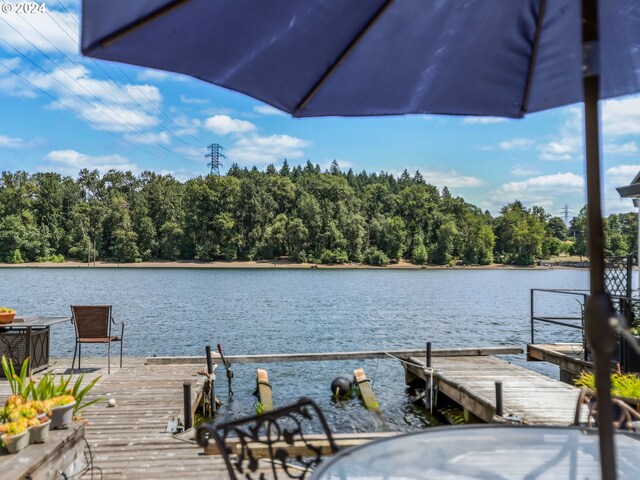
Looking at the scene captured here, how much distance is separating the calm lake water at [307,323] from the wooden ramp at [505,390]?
2.49ft

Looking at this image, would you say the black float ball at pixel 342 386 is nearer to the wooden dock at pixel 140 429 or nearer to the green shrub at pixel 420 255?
the wooden dock at pixel 140 429

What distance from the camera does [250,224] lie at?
5719 cm

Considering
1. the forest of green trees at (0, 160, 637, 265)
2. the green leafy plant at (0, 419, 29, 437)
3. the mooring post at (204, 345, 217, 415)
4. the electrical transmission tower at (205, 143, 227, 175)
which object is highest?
the electrical transmission tower at (205, 143, 227, 175)

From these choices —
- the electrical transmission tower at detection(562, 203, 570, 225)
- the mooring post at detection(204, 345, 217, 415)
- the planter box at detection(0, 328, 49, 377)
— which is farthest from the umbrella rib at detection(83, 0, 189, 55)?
the electrical transmission tower at detection(562, 203, 570, 225)

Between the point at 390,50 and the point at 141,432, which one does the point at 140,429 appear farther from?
the point at 390,50

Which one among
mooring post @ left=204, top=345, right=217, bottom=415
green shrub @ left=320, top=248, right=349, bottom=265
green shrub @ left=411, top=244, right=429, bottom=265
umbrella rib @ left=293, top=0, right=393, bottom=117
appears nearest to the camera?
umbrella rib @ left=293, top=0, right=393, bottom=117

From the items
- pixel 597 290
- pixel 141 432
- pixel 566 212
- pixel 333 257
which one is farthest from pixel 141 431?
pixel 566 212

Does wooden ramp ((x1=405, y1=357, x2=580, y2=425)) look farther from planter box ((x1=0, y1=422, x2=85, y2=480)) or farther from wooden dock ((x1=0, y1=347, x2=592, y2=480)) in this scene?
planter box ((x1=0, y1=422, x2=85, y2=480))

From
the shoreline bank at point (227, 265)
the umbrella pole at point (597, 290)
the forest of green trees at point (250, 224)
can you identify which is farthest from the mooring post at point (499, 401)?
the shoreline bank at point (227, 265)

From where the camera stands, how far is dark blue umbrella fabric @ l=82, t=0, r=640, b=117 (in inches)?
63.6

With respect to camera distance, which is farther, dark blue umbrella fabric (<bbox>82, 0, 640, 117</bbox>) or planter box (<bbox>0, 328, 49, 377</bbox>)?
planter box (<bbox>0, 328, 49, 377</bbox>)

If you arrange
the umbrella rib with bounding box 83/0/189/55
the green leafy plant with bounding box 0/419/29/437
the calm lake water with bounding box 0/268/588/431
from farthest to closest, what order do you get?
the calm lake water with bounding box 0/268/588/431 < the green leafy plant with bounding box 0/419/29/437 < the umbrella rib with bounding box 83/0/189/55

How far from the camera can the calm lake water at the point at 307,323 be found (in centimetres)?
902

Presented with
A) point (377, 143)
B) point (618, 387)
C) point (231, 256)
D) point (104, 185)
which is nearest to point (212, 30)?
point (618, 387)
